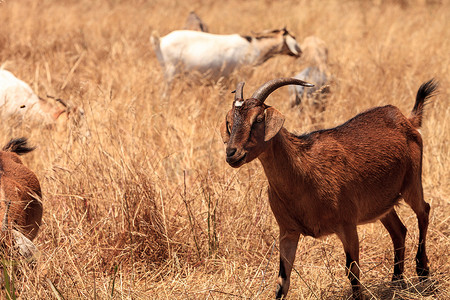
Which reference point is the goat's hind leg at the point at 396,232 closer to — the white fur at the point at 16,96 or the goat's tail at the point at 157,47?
the white fur at the point at 16,96

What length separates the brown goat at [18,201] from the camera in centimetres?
381

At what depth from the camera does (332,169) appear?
3.89 metres

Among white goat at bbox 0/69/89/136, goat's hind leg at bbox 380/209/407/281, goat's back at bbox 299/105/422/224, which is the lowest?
white goat at bbox 0/69/89/136

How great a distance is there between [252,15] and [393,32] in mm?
3885

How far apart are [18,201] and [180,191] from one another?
4.47 feet

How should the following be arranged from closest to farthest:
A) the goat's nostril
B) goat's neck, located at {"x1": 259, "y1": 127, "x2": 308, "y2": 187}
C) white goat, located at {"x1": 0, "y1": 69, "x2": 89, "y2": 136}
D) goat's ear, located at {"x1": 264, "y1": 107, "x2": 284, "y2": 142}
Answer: the goat's nostril → goat's ear, located at {"x1": 264, "y1": 107, "x2": 284, "y2": 142} → goat's neck, located at {"x1": 259, "y1": 127, "x2": 308, "y2": 187} → white goat, located at {"x1": 0, "y1": 69, "x2": 89, "y2": 136}

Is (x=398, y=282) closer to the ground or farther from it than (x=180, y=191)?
closer to the ground

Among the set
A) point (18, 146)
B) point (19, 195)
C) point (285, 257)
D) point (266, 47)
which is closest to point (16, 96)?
point (18, 146)

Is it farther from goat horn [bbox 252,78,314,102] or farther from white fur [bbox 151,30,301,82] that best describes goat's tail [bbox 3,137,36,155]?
white fur [bbox 151,30,301,82]

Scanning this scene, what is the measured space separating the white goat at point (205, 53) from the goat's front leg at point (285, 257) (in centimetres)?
516

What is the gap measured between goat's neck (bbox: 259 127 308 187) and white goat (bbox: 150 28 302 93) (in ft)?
17.2

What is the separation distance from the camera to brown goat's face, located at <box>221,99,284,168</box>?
10.7ft

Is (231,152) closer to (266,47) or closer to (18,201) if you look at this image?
(18,201)

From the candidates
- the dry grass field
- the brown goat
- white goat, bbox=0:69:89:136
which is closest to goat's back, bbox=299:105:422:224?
the dry grass field
